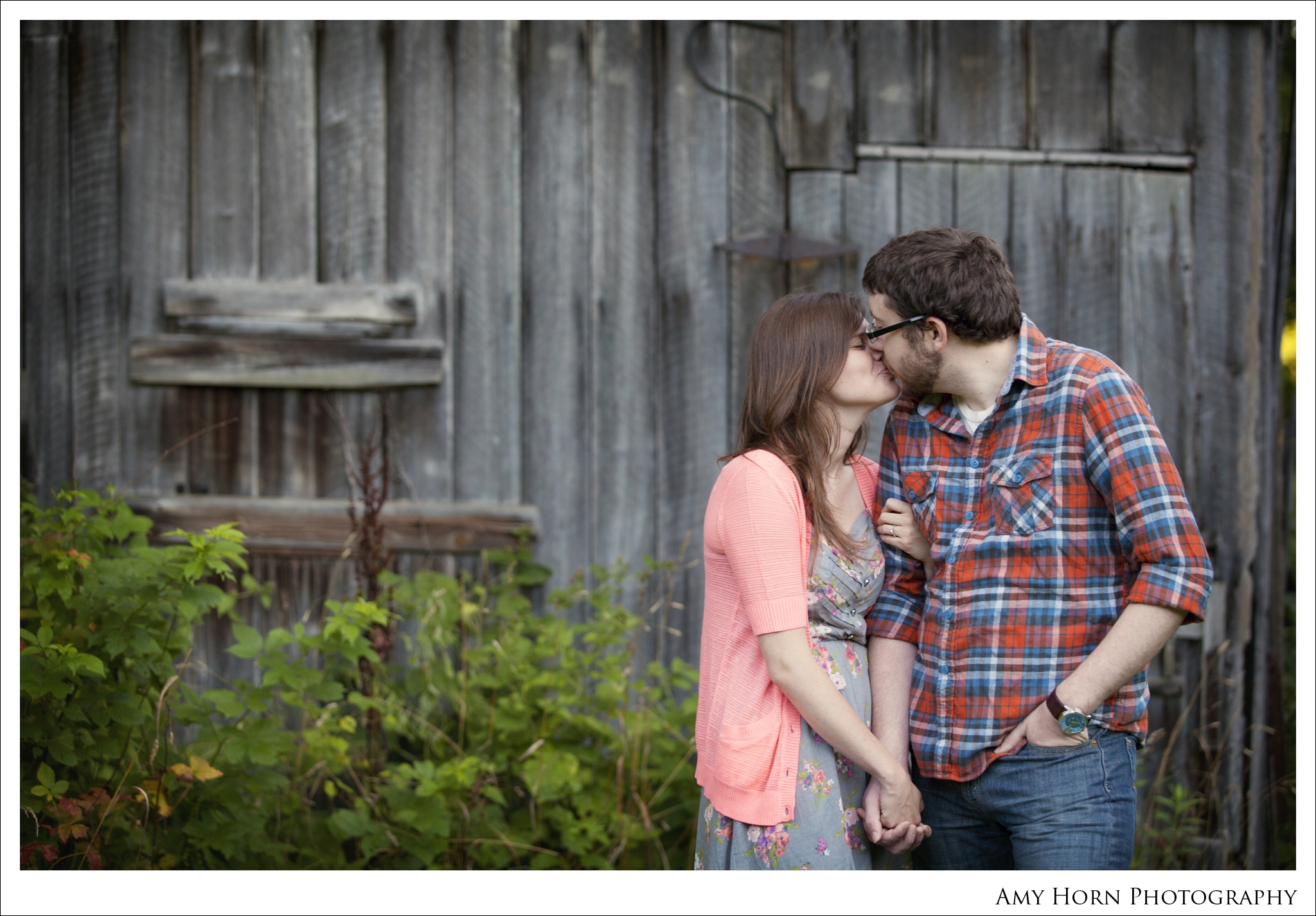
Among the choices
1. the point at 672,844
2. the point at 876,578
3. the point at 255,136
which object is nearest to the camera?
the point at 876,578

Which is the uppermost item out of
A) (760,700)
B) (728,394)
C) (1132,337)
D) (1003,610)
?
(1132,337)

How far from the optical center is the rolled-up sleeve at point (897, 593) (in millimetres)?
1937

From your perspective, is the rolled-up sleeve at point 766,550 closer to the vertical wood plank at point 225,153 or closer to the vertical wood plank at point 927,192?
the vertical wood plank at point 927,192

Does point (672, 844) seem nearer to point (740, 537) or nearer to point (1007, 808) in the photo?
point (1007, 808)

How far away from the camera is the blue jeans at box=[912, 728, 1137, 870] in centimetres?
173

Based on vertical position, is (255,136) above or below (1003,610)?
above

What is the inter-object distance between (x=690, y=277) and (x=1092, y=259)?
1.45 meters

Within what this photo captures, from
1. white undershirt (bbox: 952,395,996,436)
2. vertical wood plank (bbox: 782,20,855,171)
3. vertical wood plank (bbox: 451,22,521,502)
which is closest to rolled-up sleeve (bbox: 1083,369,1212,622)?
white undershirt (bbox: 952,395,996,436)

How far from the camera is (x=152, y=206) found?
333 centimetres

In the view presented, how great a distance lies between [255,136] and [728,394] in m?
1.91

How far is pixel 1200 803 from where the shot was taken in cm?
336

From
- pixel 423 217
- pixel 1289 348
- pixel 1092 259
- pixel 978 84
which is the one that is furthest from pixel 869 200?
pixel 1289 348

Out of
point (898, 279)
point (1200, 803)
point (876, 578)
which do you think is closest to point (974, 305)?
point (898, 279)

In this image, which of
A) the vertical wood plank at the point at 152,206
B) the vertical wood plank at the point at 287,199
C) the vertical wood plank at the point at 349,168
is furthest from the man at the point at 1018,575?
the vertical wood plank at the point at 152,206
